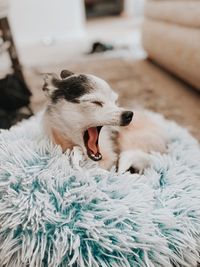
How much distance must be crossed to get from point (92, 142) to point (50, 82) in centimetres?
14

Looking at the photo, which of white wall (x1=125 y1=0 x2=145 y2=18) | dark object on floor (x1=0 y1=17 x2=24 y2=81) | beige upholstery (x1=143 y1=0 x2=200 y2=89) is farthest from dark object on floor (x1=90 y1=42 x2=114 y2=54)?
white wall (x1=125 y1=0 x2=145 y2=18)

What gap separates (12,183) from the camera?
0.60 m

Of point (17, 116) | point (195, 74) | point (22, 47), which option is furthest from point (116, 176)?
→ point (22, 47)

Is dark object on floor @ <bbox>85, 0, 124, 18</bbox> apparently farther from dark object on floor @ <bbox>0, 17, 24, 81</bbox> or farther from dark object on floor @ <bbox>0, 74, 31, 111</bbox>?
dark object on floor @ <bbox>0, 74, 31, 111</bbox>

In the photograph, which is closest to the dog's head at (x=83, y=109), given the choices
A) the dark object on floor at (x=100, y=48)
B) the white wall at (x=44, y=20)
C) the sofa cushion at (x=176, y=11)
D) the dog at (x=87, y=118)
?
the dog at (x=87, y=118)

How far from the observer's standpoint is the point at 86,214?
22.4 inches

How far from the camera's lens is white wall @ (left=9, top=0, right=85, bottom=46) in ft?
11.6

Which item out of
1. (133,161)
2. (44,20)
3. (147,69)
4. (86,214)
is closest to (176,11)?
(147,69)

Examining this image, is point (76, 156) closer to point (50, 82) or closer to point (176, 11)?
point (50, 82)

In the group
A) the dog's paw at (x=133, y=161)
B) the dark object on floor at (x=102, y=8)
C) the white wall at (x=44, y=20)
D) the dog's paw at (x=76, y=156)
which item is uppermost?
the dog's paw at (x=76, y=156)

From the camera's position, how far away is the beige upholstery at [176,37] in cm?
141

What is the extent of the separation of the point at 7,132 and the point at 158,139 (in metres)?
0.39

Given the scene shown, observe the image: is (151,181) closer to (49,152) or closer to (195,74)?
(49,152)

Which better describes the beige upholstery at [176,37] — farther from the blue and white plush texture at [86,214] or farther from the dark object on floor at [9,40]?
the blue and white plush texture at [86,214]
